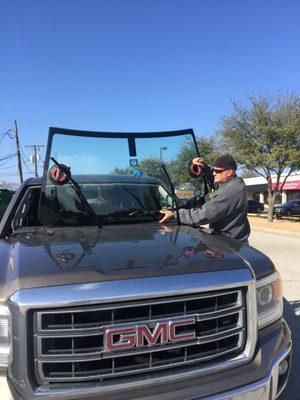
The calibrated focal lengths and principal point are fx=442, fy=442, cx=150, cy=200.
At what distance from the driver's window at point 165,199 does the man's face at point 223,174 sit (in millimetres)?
468

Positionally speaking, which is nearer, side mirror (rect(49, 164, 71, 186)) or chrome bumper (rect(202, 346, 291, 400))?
chrome bumper (rect(202, 346, 291, 400))

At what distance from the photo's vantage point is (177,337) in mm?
2316

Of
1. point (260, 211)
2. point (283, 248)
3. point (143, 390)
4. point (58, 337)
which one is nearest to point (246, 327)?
point (143, 390)

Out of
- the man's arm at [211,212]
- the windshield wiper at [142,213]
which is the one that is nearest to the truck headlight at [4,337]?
the windshield wiper at [142,213]

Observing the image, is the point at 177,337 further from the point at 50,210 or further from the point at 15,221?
the point at 15,221

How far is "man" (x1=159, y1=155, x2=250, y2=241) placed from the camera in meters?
3.79

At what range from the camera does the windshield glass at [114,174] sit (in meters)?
3.74

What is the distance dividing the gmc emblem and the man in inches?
60.6

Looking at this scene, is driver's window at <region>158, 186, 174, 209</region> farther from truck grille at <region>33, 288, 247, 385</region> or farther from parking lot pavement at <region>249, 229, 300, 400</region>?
parking lot pavement at <region>249, 229, 300, 400</region>

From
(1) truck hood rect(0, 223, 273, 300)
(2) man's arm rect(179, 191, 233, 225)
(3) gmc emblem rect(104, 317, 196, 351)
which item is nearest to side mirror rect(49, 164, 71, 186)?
(1) truck hood rect(0, 223, 273, 300)

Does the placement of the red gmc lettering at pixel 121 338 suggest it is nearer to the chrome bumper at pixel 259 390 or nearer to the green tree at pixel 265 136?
the chrome bumper at pixel 259 390

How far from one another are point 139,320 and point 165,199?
2.04 m

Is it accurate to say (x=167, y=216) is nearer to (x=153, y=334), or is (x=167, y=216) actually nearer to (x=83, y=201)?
(x=83, y=201)

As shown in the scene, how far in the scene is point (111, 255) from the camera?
2668 millimetres
